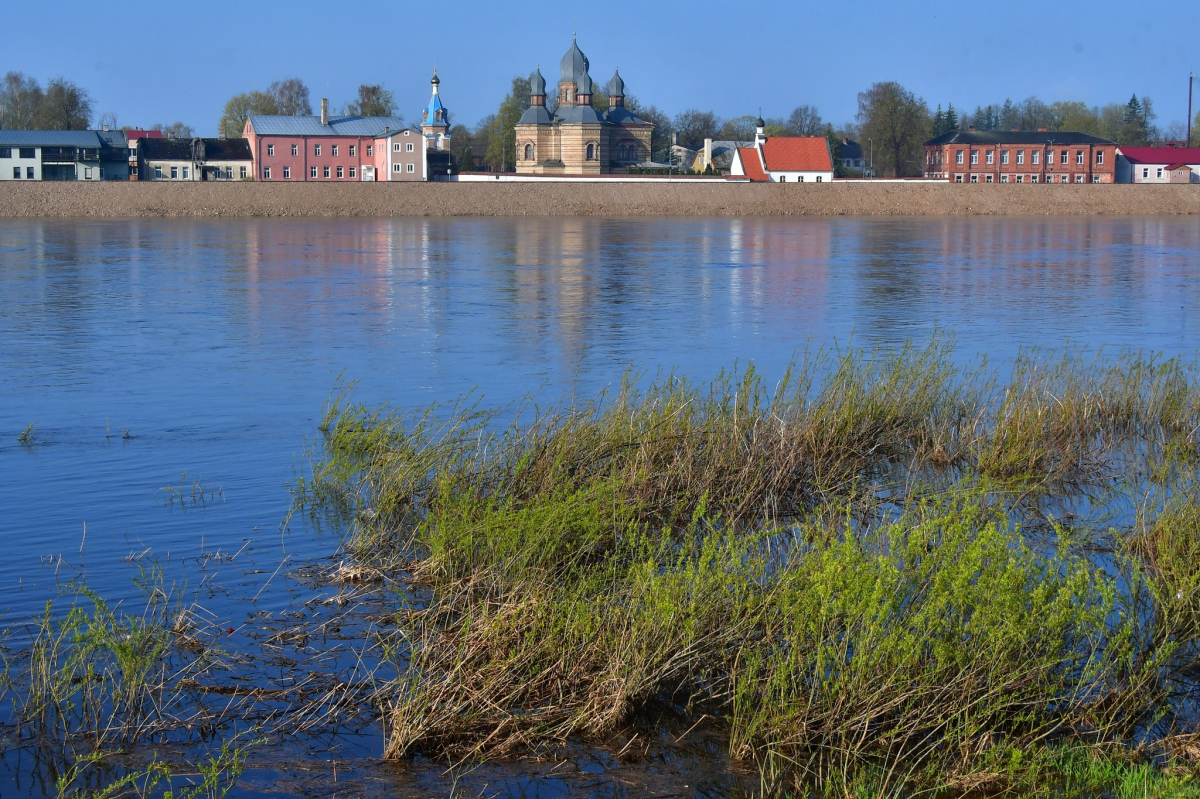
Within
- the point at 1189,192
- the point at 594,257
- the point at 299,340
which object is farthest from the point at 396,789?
the point at 1189,192

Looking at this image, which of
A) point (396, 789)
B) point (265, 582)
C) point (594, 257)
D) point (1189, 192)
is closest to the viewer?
point (396, 789)

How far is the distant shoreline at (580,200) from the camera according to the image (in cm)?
6944

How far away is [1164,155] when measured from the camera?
356 ft

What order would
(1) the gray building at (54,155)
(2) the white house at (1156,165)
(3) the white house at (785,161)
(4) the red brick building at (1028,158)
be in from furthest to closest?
(2) the white house at (1156,165), (4) the red brick building at (1028,158), (3) the white house at (785,161), (1) the gray building at (54,155)

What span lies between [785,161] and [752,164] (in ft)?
9.61

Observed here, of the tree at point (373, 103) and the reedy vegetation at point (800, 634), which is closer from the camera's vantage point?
the reedy vegetation at point (800, 634)

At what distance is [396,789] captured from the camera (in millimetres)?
5152

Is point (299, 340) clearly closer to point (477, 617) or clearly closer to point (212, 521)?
point (212, 521)

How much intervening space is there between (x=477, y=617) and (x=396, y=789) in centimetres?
133

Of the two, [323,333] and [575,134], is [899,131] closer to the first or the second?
[575,134]

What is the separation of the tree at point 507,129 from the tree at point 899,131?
3375cm

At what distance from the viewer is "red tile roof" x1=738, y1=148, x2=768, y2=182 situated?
9800 centimetres

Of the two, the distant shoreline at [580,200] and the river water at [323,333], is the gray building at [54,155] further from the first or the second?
the river water at [323,333]

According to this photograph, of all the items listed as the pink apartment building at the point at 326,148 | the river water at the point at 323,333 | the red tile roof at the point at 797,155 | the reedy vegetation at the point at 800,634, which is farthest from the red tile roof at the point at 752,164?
the reedy vegetation at the point at 800,634
